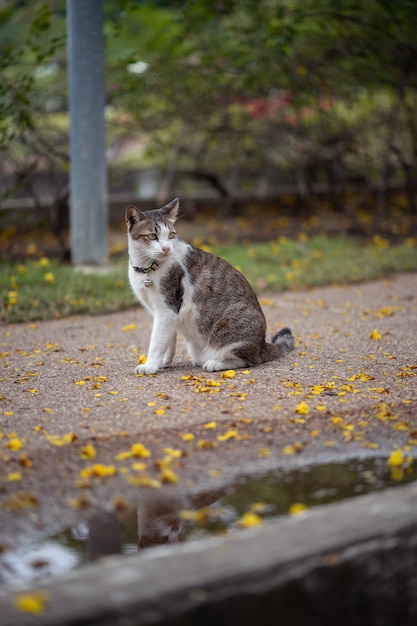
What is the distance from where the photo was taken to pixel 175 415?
402 centimetres

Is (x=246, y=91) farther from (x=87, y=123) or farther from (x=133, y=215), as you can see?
(x=133, y=215)

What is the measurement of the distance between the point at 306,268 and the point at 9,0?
10.6 metres

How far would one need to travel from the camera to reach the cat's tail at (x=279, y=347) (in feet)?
17.1

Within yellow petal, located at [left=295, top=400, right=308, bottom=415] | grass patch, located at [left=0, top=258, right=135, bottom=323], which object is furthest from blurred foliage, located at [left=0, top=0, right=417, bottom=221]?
yellow petal, located at [left=295, top=400, right=308, bottom=415]

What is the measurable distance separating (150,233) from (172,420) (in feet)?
4.43

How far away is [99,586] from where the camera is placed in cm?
217

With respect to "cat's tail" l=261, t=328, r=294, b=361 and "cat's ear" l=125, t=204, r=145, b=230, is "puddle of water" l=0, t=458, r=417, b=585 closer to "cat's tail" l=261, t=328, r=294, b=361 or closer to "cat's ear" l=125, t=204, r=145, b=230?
"cat's tail" l=261, t=328, r=294, b=361

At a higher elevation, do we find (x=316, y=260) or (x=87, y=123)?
(x=87, y=123)

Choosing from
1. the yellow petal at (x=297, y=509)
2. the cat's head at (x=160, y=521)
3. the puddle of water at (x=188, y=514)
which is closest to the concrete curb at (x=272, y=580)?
the yellow petal at (x=297, y=509)

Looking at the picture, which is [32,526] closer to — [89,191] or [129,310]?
[129,310]

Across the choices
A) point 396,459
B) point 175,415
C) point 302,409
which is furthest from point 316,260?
point 396,459

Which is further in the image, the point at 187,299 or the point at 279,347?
the point at 279,347

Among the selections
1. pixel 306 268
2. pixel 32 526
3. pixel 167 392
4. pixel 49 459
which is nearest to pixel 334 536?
pixel 32 526

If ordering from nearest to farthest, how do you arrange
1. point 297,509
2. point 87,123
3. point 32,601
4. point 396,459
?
point 32,601
point 297,509
point 396,459
point 87,123
